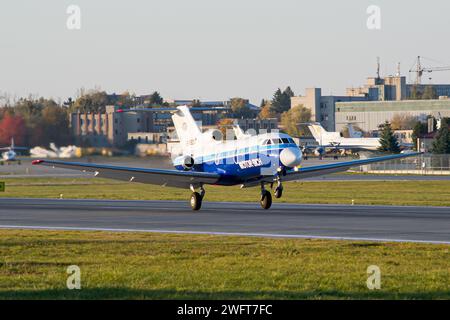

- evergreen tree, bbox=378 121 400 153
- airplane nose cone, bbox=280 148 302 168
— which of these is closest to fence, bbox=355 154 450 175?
evergreen tree, bbox=378 121 400 153

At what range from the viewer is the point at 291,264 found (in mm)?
24422

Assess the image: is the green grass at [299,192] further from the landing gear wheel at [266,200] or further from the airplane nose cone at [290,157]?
the airplane nose cone at [290,157]

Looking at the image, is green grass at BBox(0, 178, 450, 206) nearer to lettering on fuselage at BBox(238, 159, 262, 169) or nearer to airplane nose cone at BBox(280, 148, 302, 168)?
lettering on fuselage at BBox(238, 159, 262, 169)

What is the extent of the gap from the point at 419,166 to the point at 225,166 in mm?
73114

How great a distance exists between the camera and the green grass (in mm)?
58006

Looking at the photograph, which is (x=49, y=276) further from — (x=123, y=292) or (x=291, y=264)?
(x=291, y=264)

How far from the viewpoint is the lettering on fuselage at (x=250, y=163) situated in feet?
145

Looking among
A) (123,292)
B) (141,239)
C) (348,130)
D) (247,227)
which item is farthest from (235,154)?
(348,130)

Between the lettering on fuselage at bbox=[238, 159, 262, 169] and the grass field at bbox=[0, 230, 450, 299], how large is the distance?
12.1m

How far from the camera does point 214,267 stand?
78.6 feet

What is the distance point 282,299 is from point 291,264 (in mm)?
5624

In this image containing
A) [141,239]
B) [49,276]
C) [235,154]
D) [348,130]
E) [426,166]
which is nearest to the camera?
[49,276]

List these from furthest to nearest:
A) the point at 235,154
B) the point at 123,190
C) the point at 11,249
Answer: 1. the point at 123,190
2. the point at 235,154
3. the point at 11,249

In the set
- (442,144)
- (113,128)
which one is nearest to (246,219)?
(113,128)
